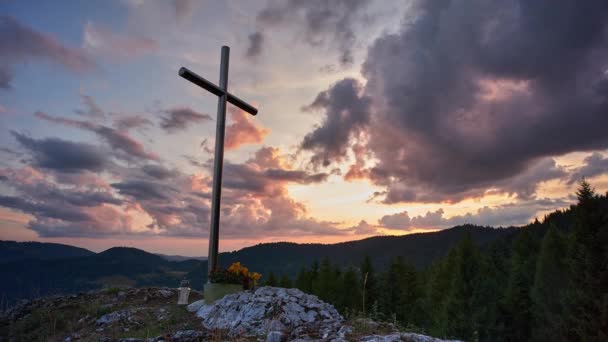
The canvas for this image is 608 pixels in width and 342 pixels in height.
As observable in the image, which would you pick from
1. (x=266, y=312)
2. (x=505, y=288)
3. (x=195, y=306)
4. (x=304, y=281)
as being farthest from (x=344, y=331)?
(x=304, y=281)

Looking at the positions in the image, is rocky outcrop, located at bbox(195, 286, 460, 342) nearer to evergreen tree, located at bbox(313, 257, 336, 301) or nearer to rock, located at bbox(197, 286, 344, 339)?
rock, located at bbox(197, 286, 344, 339)

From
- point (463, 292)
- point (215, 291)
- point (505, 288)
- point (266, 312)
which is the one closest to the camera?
point (266, 312)

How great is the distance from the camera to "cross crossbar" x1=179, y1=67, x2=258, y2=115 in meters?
14.8

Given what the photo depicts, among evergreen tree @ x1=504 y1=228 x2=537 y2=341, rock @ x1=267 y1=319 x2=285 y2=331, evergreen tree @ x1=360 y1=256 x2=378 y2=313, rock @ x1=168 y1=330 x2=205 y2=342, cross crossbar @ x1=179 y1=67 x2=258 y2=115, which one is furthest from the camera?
evergreen tree @ x1=360 y1=256 x2=378 y2=313

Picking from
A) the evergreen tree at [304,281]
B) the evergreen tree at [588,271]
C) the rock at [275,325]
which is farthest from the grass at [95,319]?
the evergreen tree at [304,281]

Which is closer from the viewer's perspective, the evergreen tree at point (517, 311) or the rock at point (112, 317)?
the rock at point (112, 317)

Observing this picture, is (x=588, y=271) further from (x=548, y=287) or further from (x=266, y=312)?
(x=266, y=312)

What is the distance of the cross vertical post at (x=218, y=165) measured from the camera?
48.8ft

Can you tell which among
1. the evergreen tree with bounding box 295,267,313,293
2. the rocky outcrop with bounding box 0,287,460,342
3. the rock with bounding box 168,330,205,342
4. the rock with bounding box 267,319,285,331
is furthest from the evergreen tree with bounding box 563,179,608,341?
the evergreen tree with bounding box 295,267,313,293

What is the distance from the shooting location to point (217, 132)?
51.8 feet

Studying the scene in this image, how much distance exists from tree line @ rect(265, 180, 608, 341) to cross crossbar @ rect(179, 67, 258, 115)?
29.4 ft

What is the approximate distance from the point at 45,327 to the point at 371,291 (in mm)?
45789

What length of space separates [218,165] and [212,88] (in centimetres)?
308

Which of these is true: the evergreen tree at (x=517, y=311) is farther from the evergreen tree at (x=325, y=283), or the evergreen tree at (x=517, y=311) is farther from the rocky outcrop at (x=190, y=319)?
the rocky outcrop at (x=190, y=319)
